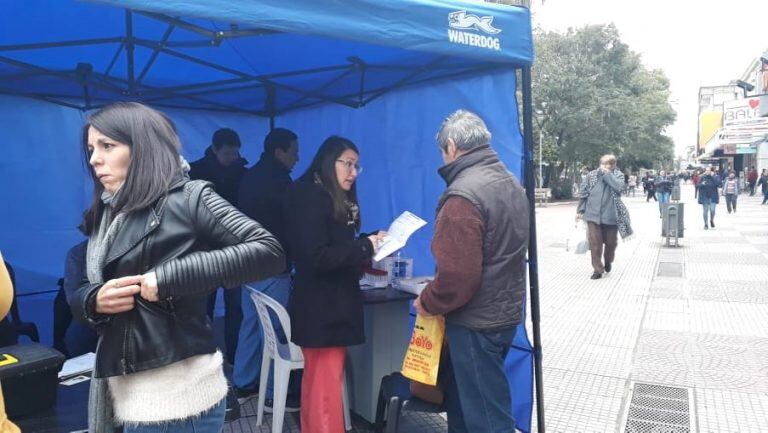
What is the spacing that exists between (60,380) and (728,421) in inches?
168

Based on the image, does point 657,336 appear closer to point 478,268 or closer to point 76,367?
point 478,268

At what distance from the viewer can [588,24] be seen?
30.3 meters

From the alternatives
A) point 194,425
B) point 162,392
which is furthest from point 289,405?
point 162,392

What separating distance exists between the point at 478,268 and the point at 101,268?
1464 millimetres

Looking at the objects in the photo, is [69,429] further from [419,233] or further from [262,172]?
[419,233]

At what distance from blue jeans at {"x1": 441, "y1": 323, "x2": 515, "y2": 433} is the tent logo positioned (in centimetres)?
138

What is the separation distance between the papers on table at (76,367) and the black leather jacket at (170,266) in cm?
226

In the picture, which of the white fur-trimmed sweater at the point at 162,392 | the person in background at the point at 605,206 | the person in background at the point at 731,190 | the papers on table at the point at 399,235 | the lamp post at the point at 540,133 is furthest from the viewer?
the lamp post at the point at 540,133

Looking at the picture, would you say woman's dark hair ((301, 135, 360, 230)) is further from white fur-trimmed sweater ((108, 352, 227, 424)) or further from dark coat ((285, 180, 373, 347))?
white fur-trimmed sweater ((108, 352, 227, 424))

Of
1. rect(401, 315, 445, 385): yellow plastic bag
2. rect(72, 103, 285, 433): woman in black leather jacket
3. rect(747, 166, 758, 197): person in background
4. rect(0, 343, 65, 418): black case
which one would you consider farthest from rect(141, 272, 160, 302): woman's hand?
rect(747, 166, 758, 197): person in background

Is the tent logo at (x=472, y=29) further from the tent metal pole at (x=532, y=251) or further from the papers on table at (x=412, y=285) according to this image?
the papers on table at (x=412, y=285)

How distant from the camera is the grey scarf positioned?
4.91 ft

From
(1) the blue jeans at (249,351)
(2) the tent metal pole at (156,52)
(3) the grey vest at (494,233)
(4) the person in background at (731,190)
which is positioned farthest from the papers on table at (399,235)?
(4) the person in background at (731,190)

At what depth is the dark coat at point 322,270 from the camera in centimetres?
269
